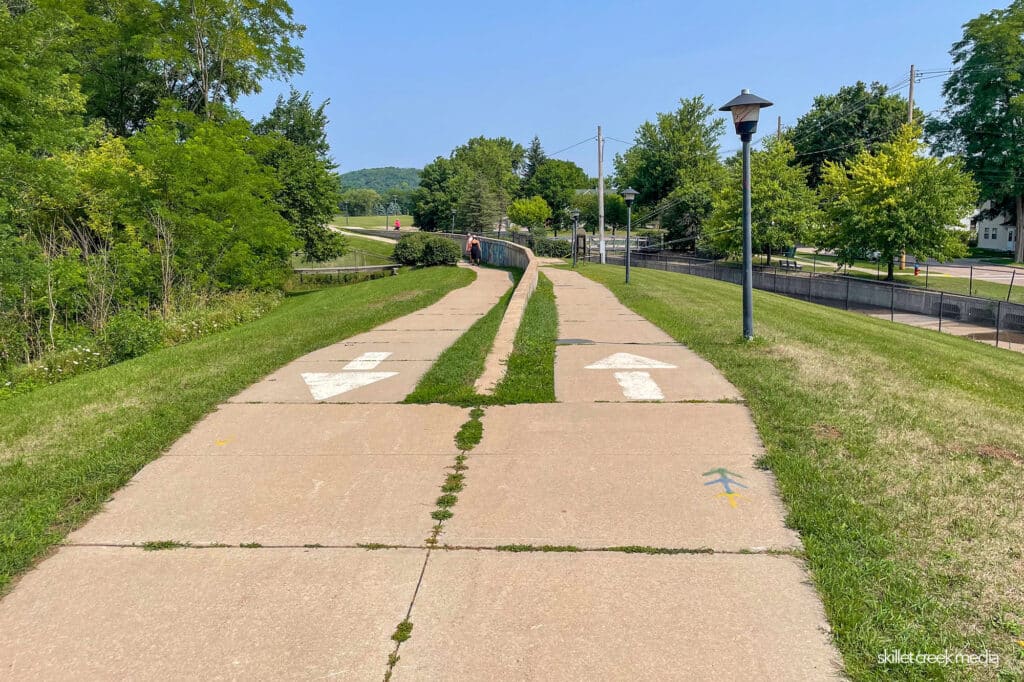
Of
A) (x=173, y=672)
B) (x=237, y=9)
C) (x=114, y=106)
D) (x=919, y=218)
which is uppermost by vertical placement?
(x=237, y=9)

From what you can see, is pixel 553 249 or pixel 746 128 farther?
pixel 553 249

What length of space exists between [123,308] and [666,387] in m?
14.6

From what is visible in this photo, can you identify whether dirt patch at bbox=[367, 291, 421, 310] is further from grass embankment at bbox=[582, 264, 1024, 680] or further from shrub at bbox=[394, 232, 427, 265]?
shrub at bbox=[394, 232, 427, 265]

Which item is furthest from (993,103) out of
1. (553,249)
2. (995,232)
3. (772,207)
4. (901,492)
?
(901,492)

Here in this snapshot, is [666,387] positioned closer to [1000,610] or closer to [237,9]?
[1000,610]

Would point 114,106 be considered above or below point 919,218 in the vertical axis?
above

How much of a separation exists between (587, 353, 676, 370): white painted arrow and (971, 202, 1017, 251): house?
68.0m

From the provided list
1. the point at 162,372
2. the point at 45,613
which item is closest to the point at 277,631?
the point at 45,613

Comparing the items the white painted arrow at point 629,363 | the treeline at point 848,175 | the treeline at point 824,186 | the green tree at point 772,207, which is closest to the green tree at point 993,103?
the treeline at point 848,175

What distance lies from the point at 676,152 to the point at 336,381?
6420cm

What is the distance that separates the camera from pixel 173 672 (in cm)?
295

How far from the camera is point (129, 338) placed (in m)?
11.8

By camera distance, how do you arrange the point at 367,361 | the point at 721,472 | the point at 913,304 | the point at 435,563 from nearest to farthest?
the point at 435,563 < the point at 721,472 < the point at 367,361 < the point at 913,304

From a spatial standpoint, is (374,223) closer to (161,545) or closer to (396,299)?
(396,299)
